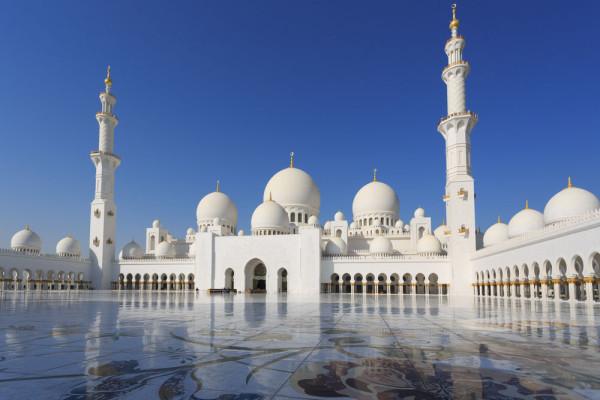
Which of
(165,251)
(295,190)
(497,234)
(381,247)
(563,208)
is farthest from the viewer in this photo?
(165,251)

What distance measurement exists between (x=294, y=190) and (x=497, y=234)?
691 inches

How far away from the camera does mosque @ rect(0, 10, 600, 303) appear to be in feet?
80.7

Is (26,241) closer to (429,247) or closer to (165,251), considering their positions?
(165,251)

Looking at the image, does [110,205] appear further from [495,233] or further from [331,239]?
[495,233]

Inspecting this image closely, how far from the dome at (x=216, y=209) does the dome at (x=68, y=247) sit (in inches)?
458

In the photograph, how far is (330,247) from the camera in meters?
34.2

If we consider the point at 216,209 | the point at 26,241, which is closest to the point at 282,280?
the point at 216,209

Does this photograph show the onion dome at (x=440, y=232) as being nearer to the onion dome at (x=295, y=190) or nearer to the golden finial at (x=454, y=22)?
the onion dome at (x=295, y=190)

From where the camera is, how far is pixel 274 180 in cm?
4162

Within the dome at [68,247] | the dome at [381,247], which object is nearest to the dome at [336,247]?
the dome at [381,247]

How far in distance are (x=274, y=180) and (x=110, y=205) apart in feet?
49.4

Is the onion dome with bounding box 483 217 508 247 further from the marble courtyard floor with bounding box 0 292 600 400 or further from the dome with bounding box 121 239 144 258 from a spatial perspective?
the dome with bounding box 121 239 144 258

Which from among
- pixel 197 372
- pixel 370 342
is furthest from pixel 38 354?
pixel 370 342

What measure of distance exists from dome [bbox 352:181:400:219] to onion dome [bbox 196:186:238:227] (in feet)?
41.4
